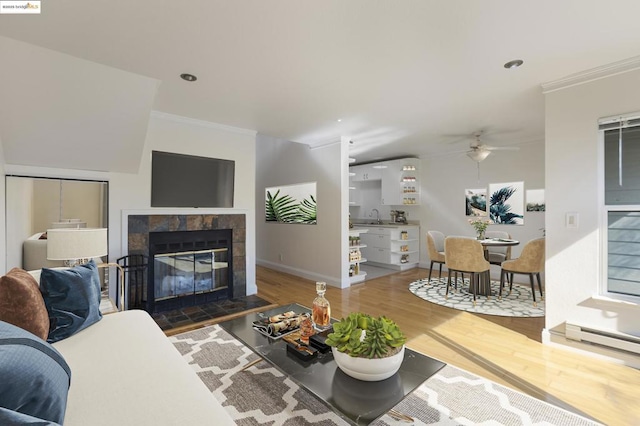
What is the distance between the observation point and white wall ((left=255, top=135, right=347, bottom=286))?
4965mm

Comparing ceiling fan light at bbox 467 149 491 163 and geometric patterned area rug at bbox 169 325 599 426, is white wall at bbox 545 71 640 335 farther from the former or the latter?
ceiling fan light at bbox 467 149 491 163

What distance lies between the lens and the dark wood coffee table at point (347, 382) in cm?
127

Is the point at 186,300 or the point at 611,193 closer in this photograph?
the point at 611,193

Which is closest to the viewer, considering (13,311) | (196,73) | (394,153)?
(13,311)

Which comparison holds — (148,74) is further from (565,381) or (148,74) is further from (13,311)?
(565,381)

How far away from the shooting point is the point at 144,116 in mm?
2906

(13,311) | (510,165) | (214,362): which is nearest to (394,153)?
(510,165)

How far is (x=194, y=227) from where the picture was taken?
3.96 metres

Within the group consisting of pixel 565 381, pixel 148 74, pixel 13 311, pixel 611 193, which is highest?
pixel 148 74

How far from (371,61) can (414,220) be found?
16.1 feet

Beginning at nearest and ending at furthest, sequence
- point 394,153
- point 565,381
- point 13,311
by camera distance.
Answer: point 13,311 → point 565,381 → point 394,153

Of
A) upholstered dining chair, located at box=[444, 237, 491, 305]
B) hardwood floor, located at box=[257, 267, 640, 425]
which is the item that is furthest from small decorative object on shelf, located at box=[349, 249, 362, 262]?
upholstered dining chair, located at box=[444, 237, 491, 305]

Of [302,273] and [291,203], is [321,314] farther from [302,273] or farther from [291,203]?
[291,203]

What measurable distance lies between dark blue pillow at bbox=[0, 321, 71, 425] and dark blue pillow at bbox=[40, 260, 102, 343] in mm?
821
